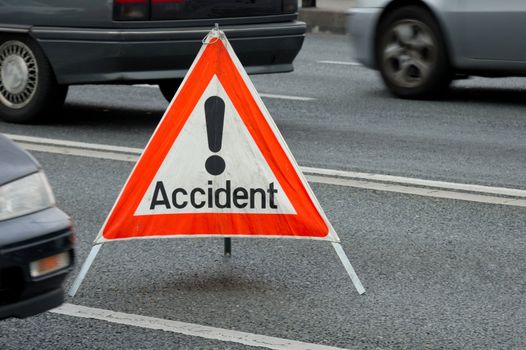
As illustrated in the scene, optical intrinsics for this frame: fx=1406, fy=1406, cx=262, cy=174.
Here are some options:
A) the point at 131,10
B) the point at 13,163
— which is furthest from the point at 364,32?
the point at 13,163

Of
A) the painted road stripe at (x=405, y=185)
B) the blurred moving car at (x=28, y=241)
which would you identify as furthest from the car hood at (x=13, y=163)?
the painted road stripe at (x=405, y=185)

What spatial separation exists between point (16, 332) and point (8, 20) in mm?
5373

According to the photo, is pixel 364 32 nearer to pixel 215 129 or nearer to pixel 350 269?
pixel 215 129

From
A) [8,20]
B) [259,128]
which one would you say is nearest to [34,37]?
[8,20]

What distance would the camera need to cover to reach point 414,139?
965 cm

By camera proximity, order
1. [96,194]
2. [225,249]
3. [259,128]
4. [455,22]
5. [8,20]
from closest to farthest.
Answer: [259,128] → [225,249] → [96,194] → [8,20] → [455,22]

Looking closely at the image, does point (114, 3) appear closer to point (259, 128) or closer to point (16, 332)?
point (259, 128)

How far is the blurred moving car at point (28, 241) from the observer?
430 cm

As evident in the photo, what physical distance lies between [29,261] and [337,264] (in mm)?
2161

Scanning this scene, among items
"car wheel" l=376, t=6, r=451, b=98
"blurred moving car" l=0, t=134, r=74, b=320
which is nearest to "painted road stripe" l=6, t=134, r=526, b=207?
"car wheel" l=376, t=6, r=451, b=98

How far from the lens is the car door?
1098 cm

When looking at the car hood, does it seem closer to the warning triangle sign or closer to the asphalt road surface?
the asphalt road surface

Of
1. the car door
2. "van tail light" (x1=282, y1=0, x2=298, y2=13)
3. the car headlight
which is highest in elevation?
the car headlight

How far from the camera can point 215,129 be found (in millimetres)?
5785
